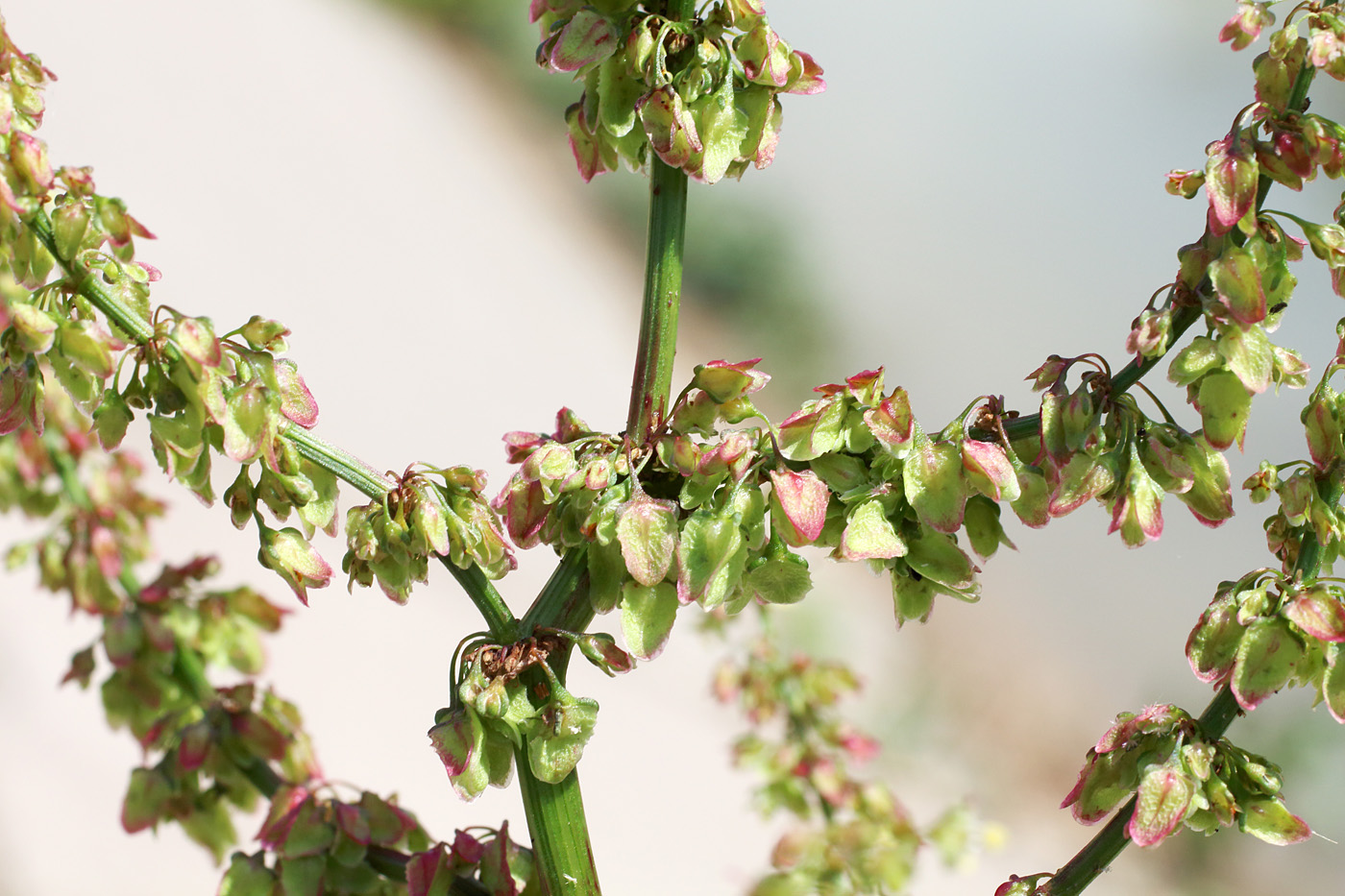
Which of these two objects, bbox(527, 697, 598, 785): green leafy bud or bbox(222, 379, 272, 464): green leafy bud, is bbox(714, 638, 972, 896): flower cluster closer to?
bbox(527, 697, 598, 785): green leafy bud

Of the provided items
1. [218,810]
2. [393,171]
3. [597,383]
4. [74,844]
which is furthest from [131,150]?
[218,810]

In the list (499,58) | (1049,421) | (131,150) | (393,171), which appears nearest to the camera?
(1049,421)

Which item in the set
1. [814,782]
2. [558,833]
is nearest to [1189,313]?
[558,833]

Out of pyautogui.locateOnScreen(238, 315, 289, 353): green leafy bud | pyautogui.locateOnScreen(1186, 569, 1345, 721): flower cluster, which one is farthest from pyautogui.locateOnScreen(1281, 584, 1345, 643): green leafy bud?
pyautogui.locateOnScreen(238, 315, 289, 353): green leafy bud

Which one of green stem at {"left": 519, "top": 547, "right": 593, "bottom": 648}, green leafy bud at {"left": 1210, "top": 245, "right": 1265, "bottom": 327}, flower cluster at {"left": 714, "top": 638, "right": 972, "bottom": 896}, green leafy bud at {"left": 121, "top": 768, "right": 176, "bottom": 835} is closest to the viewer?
green leafy bud at {"left": 1210, "top": 245, "right": 1265, "bottom": 327}

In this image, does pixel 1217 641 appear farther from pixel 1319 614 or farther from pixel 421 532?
Result: pixel 421 532

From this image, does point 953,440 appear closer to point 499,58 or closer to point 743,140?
point 743,140
